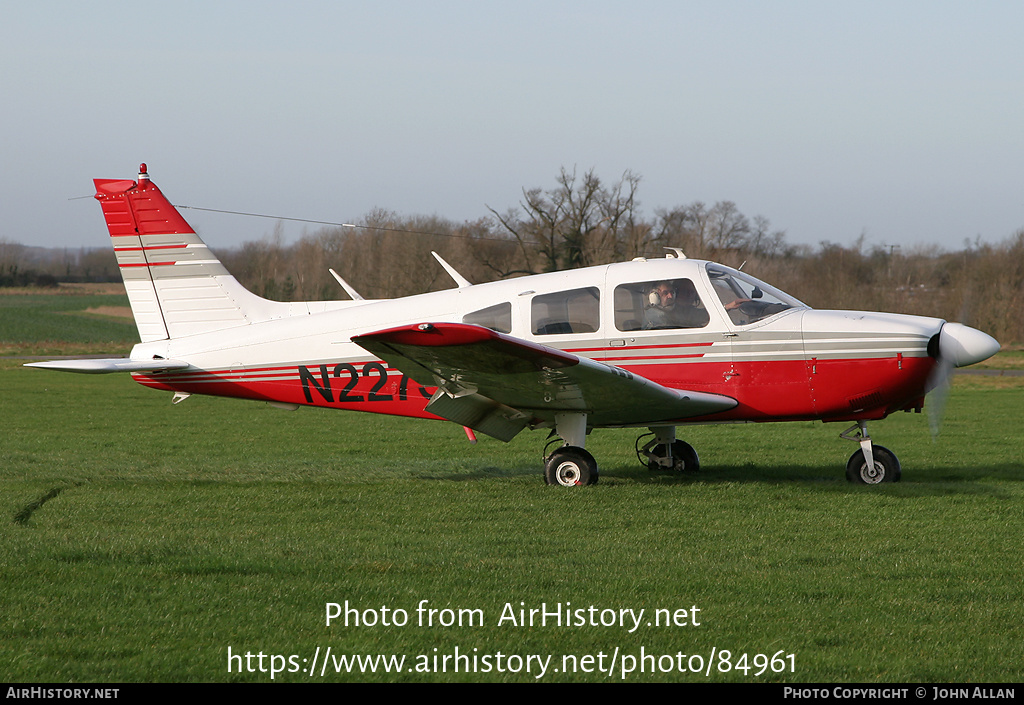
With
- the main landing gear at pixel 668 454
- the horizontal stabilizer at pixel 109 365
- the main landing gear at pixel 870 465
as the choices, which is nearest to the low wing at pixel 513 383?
the main landing gear at pixel 668 454

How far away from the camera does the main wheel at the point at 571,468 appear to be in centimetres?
937

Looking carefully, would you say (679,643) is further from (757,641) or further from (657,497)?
(657,497)

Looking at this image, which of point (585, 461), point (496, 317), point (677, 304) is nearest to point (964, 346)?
point (677, 304)

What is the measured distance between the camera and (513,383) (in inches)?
343

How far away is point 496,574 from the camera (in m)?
5.76

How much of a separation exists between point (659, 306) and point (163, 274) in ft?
18.5

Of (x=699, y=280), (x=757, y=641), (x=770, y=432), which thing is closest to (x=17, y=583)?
(x=757, y=641)

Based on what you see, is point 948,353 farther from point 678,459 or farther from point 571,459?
point 571,459

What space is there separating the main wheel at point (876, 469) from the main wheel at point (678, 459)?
5.73 feet

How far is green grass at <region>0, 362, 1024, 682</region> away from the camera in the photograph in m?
4.39

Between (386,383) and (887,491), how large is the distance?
201 inches

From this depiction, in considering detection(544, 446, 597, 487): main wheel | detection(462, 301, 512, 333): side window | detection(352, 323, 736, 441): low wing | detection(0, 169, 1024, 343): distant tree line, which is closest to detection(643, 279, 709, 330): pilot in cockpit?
detection(352, 323, 736, 441): low wing

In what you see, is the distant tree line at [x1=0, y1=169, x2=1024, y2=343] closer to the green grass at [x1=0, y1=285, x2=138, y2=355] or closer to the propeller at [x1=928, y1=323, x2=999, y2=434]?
the green grass at [x1=0, y1=285, x2=138, y2=355]
